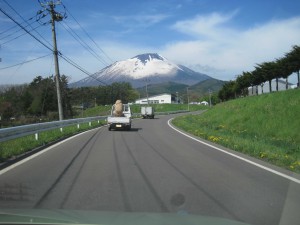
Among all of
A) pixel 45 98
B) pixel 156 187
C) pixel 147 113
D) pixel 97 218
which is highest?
pixel 45 98

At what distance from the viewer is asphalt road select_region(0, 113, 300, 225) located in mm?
6977

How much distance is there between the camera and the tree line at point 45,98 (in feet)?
280

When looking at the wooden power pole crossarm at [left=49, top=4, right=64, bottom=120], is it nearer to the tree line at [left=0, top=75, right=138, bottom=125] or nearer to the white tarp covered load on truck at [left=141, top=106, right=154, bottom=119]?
the tree line at [left=0, top=75, right=138, bottom=125]

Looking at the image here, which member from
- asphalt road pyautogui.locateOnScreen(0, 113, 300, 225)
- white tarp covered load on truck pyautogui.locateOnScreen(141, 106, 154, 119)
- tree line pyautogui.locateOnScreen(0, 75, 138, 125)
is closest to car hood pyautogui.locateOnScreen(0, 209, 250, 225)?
asphalt road pyautogui.locateOnScreen(0, 113, 300, 225)

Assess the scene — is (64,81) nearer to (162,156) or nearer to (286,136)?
(286,136)

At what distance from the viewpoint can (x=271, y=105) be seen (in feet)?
125

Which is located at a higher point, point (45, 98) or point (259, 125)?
point (45, 98)

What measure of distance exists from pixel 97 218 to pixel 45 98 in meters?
91.4

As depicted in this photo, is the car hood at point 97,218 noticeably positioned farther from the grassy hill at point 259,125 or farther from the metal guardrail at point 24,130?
the grassy hill at point 259,125

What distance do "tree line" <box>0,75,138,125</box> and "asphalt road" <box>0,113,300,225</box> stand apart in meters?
37.5

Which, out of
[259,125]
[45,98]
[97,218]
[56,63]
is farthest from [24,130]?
[45,98]

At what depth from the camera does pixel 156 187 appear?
8.80m

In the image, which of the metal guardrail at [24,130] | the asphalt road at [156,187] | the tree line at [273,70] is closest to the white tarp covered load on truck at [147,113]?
the tree line at [273,70]

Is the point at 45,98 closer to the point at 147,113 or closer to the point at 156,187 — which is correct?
the point at 147,113
